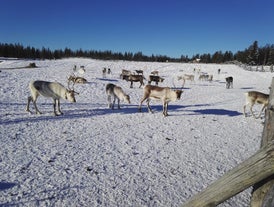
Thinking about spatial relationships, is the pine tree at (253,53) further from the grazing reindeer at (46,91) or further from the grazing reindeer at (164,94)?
the grazing reindeer at (46,91)

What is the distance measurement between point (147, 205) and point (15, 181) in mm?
3292

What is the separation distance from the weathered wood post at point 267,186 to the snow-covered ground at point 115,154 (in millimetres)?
3537

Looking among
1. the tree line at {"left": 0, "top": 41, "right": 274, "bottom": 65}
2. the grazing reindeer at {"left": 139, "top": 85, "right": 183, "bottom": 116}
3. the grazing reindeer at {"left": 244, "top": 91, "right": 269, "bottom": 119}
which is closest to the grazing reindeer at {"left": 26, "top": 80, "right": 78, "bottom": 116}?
the grazing reindeer at {"left": 139, "top": 85, "right": 183, "bottom": 116}

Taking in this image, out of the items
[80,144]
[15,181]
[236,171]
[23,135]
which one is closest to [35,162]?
[15,181]

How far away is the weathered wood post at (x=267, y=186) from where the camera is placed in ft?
6.15

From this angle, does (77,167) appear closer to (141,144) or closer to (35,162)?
(35,162)

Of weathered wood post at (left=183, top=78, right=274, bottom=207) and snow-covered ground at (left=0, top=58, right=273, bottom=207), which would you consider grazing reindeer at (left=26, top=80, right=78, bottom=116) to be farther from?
weathered wood post at (left=183, top=78, right=274, bottom=207)

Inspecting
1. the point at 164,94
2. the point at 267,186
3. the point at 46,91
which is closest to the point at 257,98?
the point at 164,94

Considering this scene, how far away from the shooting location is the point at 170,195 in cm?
552

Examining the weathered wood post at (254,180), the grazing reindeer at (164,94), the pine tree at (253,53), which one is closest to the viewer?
the weathered wood post at (254,180)

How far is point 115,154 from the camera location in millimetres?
7637

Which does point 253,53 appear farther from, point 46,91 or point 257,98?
point 46,91

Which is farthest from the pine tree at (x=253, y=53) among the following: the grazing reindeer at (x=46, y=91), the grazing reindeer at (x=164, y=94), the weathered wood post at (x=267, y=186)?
the weathered wood post at (x=267, y=186)

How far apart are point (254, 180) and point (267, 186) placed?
21cm
